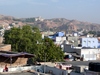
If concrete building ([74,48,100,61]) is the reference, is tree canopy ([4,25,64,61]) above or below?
above

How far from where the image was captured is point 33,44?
31172mm

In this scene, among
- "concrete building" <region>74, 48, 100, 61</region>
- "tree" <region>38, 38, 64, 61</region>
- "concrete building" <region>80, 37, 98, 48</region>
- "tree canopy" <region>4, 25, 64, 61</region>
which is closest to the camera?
"tree" <region>38, 38, 64, 61</region>

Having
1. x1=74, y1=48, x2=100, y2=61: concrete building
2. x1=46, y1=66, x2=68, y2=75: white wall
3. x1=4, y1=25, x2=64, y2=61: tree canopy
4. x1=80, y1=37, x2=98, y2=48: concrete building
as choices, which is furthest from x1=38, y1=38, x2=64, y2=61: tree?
x1=80, y1=37, x2=98, y2=48: concrete building

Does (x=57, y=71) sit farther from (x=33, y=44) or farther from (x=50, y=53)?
(x=33, y=44)

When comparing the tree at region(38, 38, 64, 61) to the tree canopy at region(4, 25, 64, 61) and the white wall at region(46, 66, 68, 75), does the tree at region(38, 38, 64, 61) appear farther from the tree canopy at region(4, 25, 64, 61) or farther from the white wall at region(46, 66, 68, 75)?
the white wall at region(46, 66, 68, 75)

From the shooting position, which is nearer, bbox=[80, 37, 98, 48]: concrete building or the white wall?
the white wall

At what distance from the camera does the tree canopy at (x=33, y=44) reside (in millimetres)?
28750

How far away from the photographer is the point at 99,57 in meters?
39.0

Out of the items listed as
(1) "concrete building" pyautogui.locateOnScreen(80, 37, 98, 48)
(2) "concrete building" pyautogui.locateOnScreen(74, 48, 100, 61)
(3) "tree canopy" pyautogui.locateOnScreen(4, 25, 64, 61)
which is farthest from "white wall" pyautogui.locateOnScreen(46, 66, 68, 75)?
(1) "concrete building" pyautogui.locateOnScreen(80, 37, 98, 48)

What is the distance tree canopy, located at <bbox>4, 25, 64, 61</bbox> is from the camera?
2875 cm

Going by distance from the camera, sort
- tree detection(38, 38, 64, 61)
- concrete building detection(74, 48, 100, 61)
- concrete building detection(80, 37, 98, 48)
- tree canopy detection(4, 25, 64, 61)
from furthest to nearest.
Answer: concrete building detection(80, 37, 98, 48) → concrete building detection(74, 48, 100, 61) → tree canopy detection(4, 25, 64, 61) → tree detection(38, 38, 64, 61)

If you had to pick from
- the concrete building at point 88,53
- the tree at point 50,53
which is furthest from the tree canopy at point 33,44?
the concrete building at point 88,53

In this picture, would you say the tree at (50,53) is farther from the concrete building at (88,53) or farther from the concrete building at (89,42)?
the concrete building at (89,42)

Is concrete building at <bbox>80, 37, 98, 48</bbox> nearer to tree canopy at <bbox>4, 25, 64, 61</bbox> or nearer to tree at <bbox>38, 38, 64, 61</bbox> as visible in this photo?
tree canopy at <bbox>4, 25, 64, 61</bbox>
